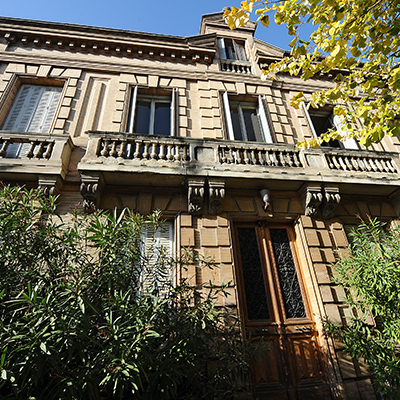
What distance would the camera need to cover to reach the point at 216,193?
5609mm

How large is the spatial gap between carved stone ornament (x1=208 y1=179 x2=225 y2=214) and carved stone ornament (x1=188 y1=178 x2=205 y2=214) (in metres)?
0.21

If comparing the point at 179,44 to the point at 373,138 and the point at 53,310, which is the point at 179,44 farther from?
the point at 53,310

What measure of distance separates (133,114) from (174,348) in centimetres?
643

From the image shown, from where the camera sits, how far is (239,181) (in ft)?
19.2

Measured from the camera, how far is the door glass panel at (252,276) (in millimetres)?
5199

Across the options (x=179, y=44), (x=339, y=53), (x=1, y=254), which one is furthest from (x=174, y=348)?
(x=179, y=44)

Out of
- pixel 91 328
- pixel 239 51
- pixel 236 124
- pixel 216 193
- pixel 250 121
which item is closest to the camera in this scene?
pixel 91 328

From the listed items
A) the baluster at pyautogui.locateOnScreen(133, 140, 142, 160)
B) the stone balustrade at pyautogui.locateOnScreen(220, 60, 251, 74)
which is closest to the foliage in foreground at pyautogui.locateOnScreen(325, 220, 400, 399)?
the baluster at pyautogui.locateOnScreen(133, 140, 142, 160)

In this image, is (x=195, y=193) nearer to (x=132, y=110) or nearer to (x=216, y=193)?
(x=216, y=193)

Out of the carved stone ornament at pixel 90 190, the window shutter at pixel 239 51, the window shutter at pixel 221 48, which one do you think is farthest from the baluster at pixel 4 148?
the window shutter at pixel 239 51

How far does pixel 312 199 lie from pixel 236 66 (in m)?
6.08

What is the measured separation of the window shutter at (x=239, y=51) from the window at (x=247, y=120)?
96.4 inches

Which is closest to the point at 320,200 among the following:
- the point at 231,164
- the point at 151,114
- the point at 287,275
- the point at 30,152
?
the point at 287,275

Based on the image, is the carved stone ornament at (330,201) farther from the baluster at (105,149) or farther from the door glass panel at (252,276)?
the baluster at (105,149)
